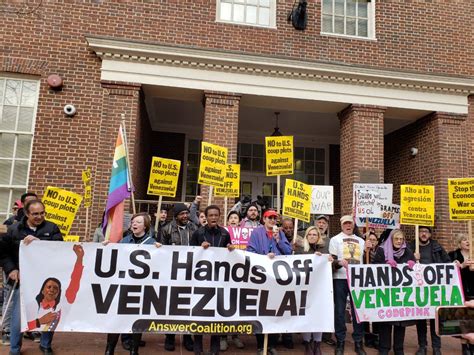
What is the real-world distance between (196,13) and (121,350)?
6.81 metres

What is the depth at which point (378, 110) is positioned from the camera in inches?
352

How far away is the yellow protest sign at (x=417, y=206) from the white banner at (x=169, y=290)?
1.98 meters

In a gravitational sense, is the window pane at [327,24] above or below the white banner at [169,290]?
above

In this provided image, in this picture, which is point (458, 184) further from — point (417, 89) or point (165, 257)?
point (165, 257)

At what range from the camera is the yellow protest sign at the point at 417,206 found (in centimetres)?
609

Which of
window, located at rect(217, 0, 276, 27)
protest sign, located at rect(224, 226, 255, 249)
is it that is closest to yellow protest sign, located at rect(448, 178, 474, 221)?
protest sign, located at rect(224, 226, 255, 249)

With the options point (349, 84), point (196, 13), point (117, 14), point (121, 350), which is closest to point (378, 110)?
point (349, 84)

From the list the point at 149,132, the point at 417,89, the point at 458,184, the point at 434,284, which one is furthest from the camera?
the point at 149,132

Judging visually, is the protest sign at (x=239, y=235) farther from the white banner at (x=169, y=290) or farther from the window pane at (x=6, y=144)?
the window pane at (x=6, y=144)

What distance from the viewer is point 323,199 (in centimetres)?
771

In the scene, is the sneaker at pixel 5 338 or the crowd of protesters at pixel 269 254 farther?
the sneaker at pixel 5 338

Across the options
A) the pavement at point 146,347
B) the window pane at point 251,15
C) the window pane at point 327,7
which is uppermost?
the window pane at point 327,7

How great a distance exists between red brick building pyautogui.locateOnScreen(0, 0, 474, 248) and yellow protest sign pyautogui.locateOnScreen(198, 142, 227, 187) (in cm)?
153

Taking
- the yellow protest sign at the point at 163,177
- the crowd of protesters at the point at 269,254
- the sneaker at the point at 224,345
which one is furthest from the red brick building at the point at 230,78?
the sneaker at the point at 224,345
